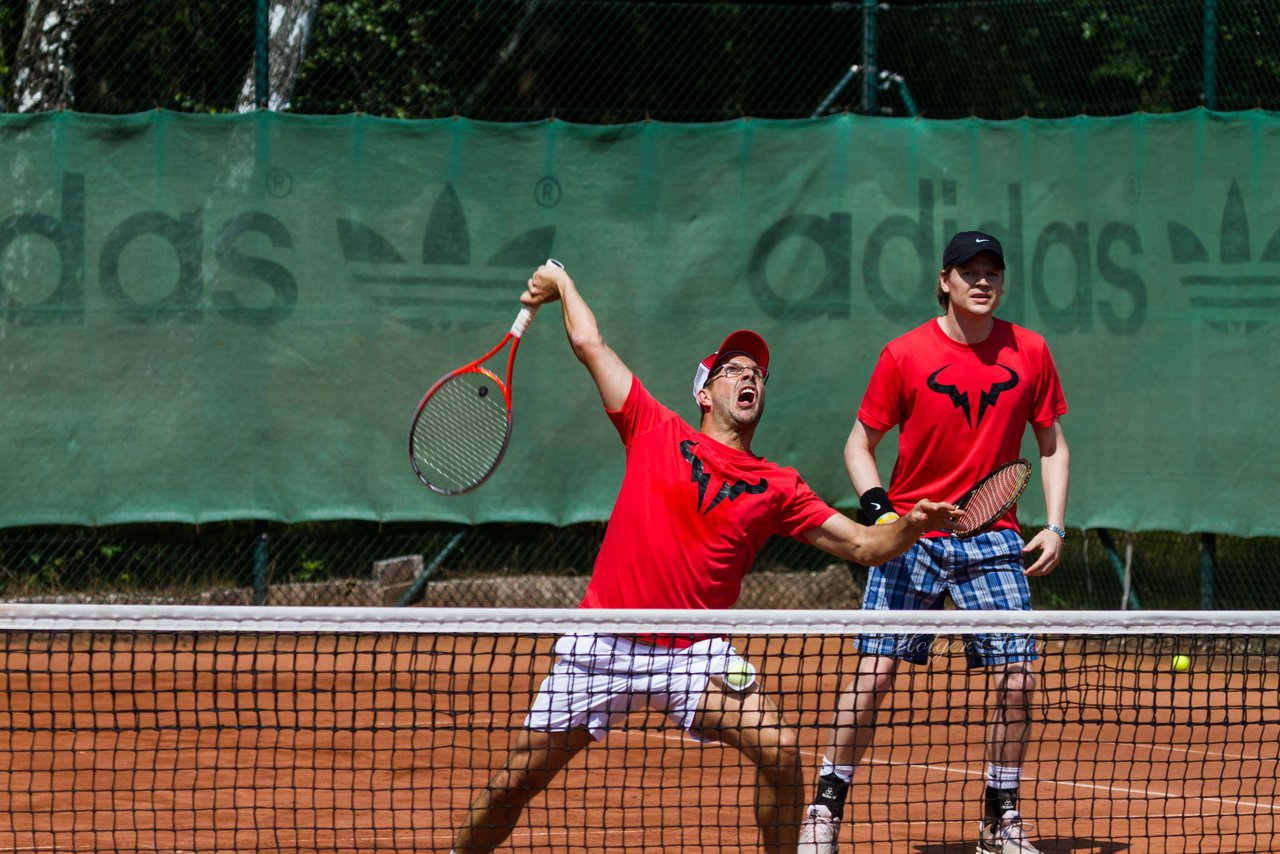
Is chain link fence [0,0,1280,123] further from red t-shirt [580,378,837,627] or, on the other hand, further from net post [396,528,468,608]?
red t-shirt [580,378,837,627]

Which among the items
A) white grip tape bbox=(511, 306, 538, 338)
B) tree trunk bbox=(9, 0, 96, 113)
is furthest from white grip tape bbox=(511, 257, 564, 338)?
tree trunk bbox=(9, 0, 96, 113)

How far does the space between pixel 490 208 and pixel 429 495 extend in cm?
146

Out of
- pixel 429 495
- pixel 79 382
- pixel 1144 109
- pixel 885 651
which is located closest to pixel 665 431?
pixel 885 651

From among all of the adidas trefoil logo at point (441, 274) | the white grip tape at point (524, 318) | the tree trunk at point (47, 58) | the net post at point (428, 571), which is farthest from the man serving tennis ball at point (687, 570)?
the tree trunk at point (47, 58)

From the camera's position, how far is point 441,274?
8.09 m

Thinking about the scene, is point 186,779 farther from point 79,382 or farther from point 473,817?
point 79,382

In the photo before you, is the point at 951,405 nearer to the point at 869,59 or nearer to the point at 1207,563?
the point at 1207,563

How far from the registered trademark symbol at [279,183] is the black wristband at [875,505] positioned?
4512mm

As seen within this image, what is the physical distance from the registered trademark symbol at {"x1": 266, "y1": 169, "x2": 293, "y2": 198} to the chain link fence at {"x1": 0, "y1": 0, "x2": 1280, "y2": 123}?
37cm

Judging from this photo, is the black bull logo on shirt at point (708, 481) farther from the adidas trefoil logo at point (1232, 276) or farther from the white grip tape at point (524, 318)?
the adidas trefoil logo at point (1232, 276)

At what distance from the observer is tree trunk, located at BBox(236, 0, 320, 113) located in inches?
345

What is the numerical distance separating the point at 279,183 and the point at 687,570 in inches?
190

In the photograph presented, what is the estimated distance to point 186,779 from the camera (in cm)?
519

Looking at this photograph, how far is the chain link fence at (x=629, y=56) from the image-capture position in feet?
27.3
